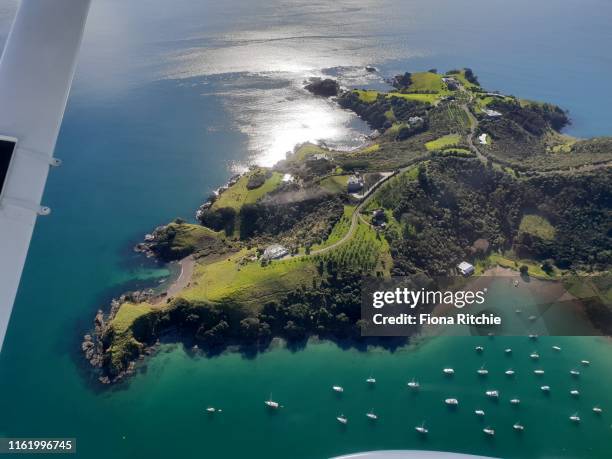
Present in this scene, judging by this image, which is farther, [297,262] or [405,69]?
[405,69]

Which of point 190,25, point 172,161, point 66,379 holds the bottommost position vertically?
point 66,379

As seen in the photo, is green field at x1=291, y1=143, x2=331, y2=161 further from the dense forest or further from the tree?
the tree

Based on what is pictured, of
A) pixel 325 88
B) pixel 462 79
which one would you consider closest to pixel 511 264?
pixel 462 79

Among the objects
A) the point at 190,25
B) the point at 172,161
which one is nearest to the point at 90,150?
the point at 172,161

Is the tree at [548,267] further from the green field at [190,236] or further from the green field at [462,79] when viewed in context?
the green field at [462,79]

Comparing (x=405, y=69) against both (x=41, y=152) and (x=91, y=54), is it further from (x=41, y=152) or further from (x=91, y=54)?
(x=41, y=152)

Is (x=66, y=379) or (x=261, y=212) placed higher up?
(x=261, y=212)

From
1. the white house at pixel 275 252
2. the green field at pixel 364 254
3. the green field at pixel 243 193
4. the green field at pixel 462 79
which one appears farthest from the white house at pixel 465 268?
the green field at pixel 462 79
